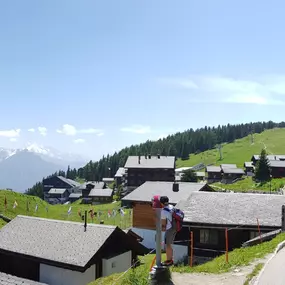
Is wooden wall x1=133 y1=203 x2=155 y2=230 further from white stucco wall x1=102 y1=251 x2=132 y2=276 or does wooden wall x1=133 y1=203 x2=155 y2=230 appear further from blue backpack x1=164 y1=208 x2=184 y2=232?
blue backpack x1=164 y1=208 x2=184 y2=232

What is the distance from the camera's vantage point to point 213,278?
539 inches

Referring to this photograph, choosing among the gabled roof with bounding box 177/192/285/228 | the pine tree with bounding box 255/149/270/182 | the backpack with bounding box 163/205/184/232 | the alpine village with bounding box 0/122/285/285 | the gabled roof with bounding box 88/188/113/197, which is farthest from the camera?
the gabled roof with bounding box 88/188/113/197

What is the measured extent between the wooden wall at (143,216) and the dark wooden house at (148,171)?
56125 mm

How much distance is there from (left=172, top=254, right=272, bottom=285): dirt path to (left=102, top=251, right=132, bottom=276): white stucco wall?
26.8 ft

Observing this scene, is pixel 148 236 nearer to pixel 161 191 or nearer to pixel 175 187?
pixel 161 191

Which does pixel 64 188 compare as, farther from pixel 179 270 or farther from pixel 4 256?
pixel 179 270

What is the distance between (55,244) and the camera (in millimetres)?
22156

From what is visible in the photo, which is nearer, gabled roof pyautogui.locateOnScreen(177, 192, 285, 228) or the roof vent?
gabled roof pyautogui.locateOnScreen(177, 192, 285, 228)

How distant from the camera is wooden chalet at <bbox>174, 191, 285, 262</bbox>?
2966cm

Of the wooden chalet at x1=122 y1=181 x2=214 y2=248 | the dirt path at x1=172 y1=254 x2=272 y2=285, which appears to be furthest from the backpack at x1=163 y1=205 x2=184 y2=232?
the wooden chalet at x1=122 y1=181 x2=214 y2=248

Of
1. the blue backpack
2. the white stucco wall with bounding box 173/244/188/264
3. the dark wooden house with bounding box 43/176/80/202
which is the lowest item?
the dark wooden house with bounding box 43/176/80/202

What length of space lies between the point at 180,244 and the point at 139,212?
53.9ft

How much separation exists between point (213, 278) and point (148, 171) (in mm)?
91988

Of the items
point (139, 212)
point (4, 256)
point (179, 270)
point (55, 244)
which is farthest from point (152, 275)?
point (139, 212)
